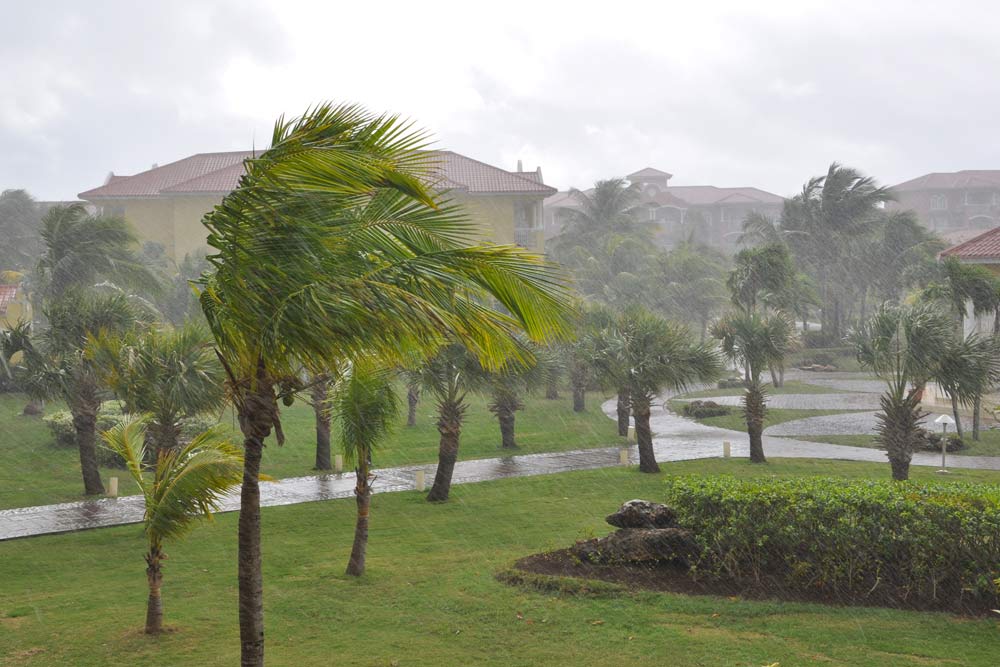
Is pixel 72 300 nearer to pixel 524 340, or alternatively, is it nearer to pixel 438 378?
pixel 438 378

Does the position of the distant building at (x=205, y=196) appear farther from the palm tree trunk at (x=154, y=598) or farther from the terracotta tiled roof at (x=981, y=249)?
the palm tree trunk at (x=154, y=598)

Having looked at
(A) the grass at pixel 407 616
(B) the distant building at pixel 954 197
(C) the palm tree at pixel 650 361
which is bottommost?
(A) the grass at pixel 407 616

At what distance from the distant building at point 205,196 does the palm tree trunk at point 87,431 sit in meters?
29.2

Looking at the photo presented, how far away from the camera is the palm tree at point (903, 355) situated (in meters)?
18.0

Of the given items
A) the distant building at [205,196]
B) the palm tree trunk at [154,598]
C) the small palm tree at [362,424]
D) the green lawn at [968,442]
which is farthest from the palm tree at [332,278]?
the distant building at [205,196]

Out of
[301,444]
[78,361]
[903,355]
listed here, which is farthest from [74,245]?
[903,355]

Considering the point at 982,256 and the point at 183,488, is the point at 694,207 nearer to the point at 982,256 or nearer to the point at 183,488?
the point at 982,256

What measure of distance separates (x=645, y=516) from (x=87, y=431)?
11.6 m

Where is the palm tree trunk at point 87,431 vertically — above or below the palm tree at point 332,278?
below

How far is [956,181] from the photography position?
111312mm

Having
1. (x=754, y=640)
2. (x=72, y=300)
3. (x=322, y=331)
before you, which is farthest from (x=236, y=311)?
(x=72, y=300)

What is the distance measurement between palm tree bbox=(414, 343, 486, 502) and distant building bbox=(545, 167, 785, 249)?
86.3 metres

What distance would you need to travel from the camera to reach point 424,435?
27047 mm

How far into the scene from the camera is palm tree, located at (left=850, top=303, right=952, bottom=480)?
59.1 ft
